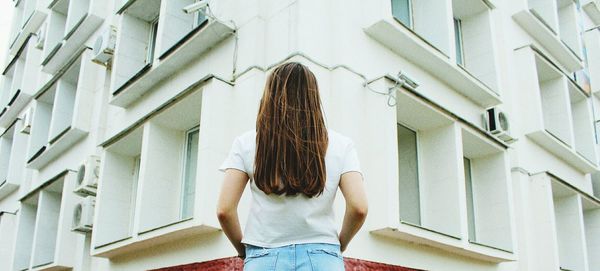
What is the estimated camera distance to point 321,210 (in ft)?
8.38

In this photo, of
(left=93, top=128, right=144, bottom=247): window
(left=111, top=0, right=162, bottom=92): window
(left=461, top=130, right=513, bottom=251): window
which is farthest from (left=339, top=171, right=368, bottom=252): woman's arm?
(left=111, top=0, right=162, bottom=92): window

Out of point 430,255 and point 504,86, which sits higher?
point 504,86

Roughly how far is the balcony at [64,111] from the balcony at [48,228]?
714mm

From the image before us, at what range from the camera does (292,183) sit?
8.11 feet

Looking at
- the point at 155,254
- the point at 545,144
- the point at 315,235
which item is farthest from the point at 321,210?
the point at 545,144

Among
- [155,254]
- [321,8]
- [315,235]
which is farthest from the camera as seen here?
[155,254]

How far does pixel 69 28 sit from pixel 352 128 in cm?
792

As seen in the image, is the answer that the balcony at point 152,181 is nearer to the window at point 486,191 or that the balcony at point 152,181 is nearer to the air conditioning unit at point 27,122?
the window at point 486,191

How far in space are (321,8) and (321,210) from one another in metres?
4.16

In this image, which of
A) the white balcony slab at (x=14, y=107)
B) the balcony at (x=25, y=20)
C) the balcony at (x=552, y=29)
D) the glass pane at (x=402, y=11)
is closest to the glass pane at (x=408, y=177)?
the glass pane at (x=402, y=11)

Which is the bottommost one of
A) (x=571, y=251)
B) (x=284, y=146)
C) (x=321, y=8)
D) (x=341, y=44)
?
(x=284, y=146)

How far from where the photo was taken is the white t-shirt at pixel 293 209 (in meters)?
2.50

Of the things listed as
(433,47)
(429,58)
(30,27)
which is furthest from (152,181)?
(30,27)

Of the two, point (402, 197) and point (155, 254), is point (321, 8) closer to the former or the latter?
point (402, 197)
